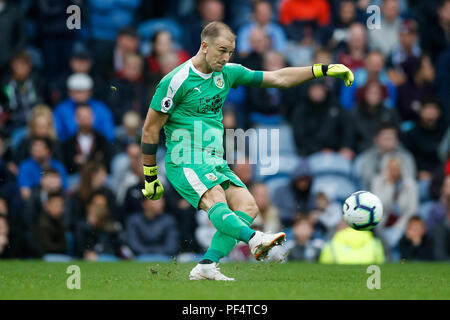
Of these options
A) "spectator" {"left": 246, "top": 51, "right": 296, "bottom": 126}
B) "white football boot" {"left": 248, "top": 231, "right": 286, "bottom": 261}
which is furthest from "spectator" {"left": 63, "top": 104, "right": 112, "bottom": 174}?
"white football boot" {"left": 248, "top": 231, "right": 286, "bottom": 261}

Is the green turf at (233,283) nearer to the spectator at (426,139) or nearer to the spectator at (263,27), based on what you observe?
the spectator at (426,139)

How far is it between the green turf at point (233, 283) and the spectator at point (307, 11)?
248 inches

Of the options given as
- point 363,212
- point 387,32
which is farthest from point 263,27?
point 363,212

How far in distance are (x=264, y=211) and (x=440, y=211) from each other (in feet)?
8.54

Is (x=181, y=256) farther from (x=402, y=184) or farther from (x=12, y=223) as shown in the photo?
(x=402, y=184)

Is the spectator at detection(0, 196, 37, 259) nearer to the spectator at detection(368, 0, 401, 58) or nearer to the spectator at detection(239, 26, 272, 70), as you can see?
the spectator at detection(239, 26, 272, 70)

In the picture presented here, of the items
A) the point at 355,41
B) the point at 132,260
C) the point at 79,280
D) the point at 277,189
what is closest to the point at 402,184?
the point at 277,189

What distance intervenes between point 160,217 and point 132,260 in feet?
2.50

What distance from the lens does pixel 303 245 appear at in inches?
504

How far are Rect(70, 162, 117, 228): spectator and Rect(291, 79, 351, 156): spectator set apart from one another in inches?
128

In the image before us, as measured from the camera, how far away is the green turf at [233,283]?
6.95 m

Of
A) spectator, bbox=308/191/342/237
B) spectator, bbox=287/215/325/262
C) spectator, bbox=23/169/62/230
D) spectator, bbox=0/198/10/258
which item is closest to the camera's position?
spectator, bbox=0/198/10/258

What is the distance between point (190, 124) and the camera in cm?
827

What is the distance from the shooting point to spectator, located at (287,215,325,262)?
12.8 metres
